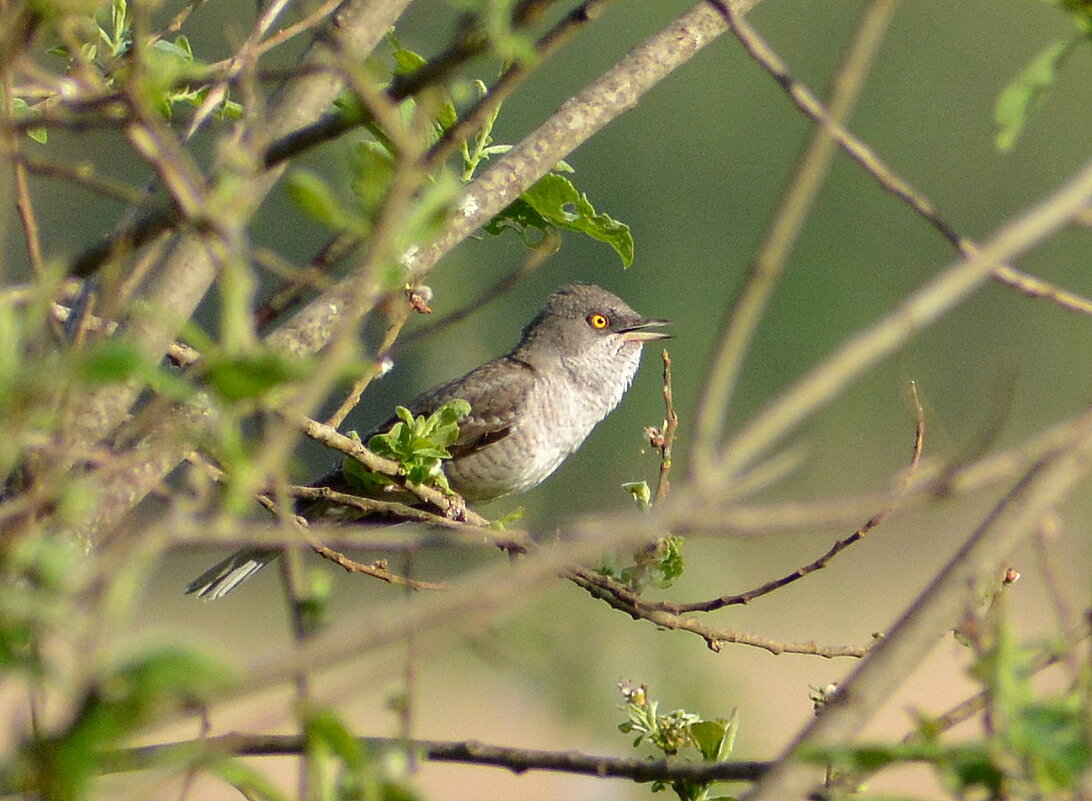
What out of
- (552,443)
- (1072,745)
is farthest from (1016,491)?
(552,443)

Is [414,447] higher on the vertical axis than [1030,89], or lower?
higher

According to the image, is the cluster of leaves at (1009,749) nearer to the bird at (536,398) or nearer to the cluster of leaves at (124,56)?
the cluster of leaves at (124,56)

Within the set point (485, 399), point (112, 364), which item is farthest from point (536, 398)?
point (112, 364)

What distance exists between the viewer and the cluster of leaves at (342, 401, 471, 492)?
3.26m

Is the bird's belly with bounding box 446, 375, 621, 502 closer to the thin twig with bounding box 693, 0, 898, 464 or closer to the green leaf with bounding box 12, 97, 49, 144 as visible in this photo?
the green leaf with bounding box 12, 97, 49, 144

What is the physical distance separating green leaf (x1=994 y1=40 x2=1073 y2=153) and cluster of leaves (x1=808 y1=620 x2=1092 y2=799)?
1.76ft

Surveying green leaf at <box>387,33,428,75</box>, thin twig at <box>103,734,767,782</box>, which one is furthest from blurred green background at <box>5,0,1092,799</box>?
thin twig at <box>103,734,767,782</box>

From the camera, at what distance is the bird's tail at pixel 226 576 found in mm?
5531

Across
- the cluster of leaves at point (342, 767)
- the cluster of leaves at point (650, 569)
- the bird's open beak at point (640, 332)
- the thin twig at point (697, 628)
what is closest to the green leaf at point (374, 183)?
the cluster of leaves at point (342, 767)

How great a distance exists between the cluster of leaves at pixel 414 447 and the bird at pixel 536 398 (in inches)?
75.9

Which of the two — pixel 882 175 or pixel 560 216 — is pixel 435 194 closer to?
pixel 882 175

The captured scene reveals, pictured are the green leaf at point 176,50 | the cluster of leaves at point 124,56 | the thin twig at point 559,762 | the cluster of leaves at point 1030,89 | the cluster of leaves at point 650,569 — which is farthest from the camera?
the cluster of leaves at point 650,569

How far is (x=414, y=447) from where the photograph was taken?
3268mm

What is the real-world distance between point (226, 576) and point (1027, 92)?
4707 millimetres
